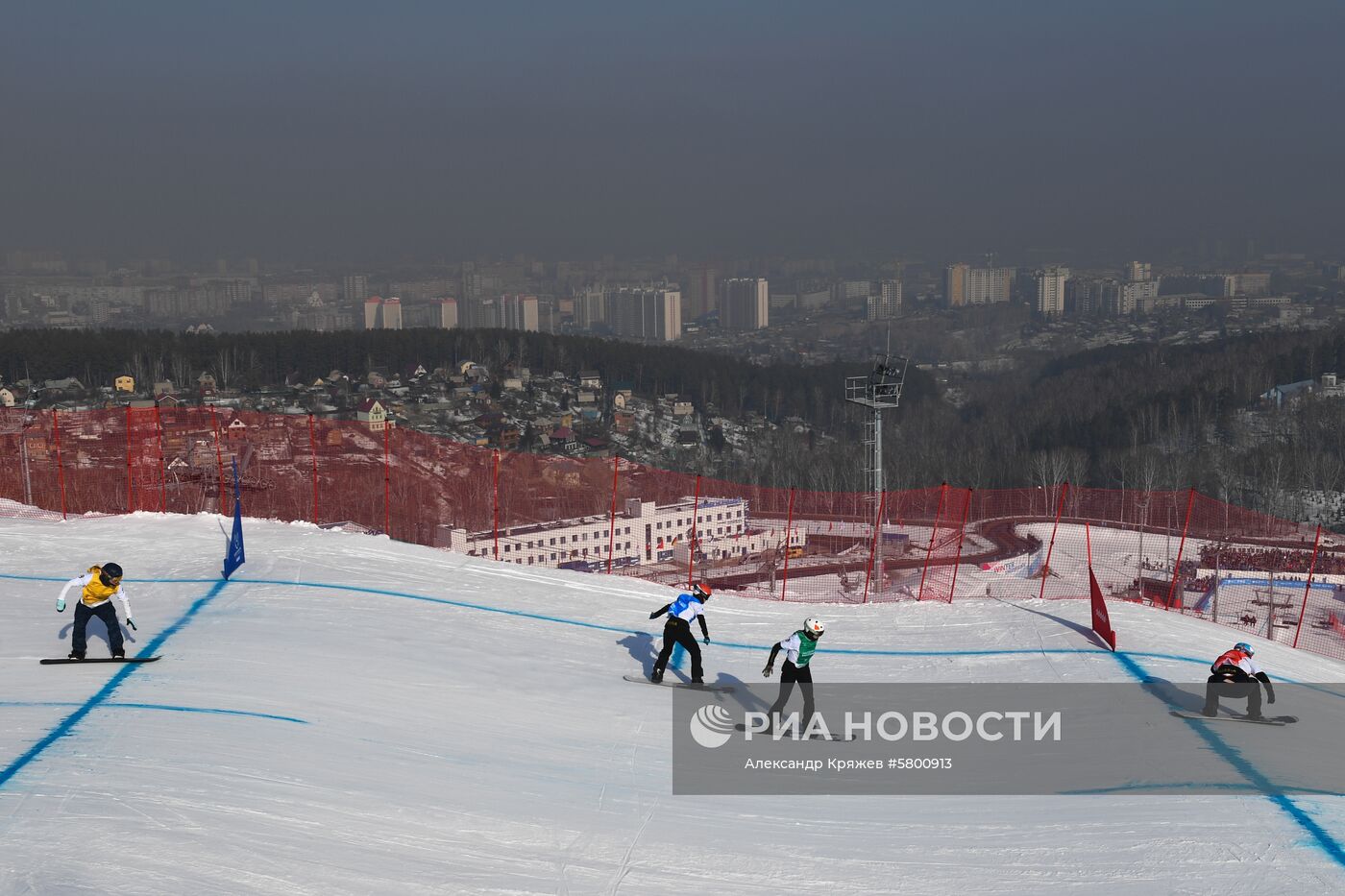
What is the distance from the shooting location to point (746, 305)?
564ft

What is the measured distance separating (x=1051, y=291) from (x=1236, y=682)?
179806mm

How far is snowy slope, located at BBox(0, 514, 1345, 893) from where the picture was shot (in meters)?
6.77

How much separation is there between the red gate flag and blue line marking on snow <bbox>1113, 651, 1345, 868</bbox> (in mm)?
1140

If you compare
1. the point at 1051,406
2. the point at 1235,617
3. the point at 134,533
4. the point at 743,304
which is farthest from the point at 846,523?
the point at 743,304

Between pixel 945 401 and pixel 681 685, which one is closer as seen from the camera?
pixel 681 685

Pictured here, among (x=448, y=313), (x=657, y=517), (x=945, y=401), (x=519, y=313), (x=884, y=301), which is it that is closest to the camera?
(x=657, y=517)

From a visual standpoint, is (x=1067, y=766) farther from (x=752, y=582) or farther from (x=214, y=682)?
(x=752, y=582)

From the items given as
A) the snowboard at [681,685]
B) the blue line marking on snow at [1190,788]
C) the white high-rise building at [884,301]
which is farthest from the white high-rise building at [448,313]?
the blue line marking on snow at [1190,788]

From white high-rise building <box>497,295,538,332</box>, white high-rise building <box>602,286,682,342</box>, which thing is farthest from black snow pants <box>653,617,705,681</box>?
white high-rise building <box>602,286,682,342</box>

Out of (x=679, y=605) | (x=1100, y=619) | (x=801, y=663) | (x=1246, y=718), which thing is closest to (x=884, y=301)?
(x=1100, y=619)

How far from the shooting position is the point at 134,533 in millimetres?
15961

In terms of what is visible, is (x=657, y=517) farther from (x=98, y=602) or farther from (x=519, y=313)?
(x=519, y=313)

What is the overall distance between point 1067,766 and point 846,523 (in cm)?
1730

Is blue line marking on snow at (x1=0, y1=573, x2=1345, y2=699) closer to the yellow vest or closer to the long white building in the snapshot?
the yellow vest
